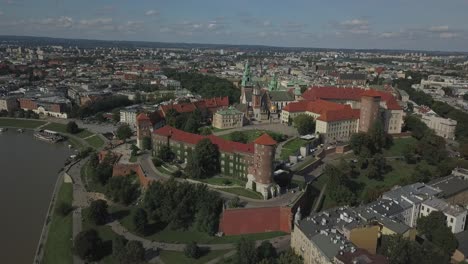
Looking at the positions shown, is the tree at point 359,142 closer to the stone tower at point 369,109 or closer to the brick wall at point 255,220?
the stone tower at point 369,109

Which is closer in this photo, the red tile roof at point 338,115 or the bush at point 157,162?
the bush at point 157,162

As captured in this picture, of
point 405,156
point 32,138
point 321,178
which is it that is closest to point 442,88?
point 405,156

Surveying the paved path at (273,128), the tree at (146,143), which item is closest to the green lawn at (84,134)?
Answer: the tree at (146,143)

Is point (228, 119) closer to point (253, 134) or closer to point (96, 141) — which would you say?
point (253, 134)

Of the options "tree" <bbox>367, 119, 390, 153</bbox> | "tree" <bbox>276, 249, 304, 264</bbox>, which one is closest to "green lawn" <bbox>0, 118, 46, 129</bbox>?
"tree" <bbox>367, 119, 390, 153</bbox>

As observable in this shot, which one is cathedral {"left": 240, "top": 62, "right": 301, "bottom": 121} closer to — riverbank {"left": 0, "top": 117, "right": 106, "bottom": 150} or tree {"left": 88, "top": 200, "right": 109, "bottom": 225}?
riverbank {"left": 0, "top": 117, "right": 106, "bottom": 150}

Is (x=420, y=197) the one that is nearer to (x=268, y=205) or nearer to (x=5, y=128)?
(x=268, y=205)
